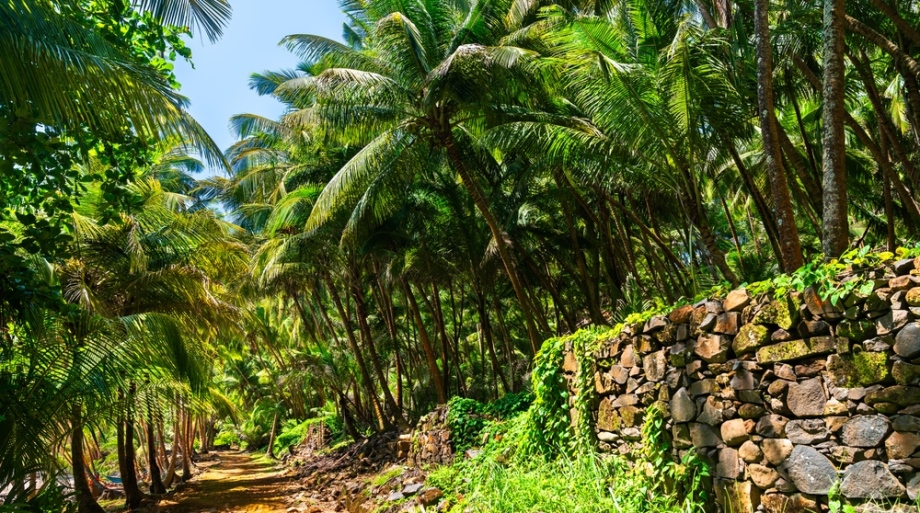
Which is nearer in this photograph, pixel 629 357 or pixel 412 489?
pixel 629 357

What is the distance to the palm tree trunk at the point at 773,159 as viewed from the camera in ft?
18.1

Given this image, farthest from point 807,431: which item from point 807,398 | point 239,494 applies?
A: point 239,494

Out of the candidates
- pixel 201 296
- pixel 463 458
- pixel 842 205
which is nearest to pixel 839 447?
pixel 842 205

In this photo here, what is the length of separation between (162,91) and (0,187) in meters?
1.46

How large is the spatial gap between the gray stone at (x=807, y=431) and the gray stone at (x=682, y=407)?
93 cm

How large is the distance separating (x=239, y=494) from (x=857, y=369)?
14348mm

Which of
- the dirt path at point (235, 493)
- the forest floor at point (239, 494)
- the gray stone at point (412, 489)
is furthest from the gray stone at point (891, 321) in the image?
the dirt path at point (235, 493)

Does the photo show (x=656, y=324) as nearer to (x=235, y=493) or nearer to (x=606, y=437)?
(x=606, y=437)

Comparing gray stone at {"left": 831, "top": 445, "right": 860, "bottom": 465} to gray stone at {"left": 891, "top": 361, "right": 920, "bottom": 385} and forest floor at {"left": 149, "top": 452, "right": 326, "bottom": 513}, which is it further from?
forest floor at {"left": 149, "top": 452, "right": 326, "bottom": 513}

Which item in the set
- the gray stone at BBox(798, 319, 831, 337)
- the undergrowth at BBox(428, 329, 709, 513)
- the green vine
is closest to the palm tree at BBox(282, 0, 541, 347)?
the undergrowth at BBox(428, 329, 709, 513)

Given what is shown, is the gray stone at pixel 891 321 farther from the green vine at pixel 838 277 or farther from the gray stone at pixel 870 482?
the gray stone at pixel 870 482

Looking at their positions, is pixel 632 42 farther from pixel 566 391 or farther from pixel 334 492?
pixel 334 492

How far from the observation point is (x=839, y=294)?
12.4ft

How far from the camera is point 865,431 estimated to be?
3.70 metres
